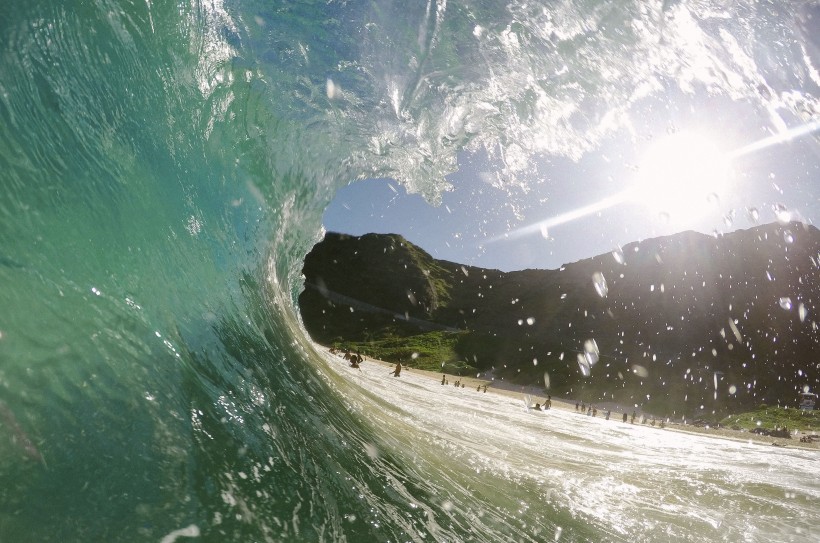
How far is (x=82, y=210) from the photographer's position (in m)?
4.11

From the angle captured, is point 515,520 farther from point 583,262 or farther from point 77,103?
point 583,262

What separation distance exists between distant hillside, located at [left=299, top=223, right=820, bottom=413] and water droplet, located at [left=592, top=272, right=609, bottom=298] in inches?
13.3

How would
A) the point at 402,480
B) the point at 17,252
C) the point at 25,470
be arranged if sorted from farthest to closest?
the point at 402,480, the point at 17,252, the point at 25,470

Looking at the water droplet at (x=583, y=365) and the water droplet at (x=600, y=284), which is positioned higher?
the water droplet at (x=600, y=284)

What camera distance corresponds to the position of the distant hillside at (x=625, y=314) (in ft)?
198

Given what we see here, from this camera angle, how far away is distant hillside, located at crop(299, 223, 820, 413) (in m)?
60.5

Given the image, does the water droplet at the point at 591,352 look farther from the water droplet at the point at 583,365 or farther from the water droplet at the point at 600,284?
the water droplet at the point at 600,284

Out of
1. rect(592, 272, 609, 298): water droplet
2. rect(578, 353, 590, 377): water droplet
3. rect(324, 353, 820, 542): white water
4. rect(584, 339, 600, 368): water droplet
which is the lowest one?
rect(324, 353, 820, 542): white water

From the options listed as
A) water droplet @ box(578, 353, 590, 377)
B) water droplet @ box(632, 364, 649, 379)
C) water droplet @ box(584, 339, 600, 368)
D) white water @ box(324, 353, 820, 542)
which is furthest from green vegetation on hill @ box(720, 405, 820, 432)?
white water @ box(324, 353, 820, 542)

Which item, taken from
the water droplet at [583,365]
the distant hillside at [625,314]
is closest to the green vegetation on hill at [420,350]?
the distant hillside at [625,314]

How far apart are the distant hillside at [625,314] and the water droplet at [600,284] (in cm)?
34

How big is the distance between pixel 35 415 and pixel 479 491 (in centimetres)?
357

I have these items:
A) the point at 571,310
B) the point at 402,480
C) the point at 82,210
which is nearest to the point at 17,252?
the point at 82,210

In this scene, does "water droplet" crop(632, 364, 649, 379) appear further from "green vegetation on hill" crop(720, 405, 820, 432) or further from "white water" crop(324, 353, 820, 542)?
"white water" crop(324, 353, 820, 542)
